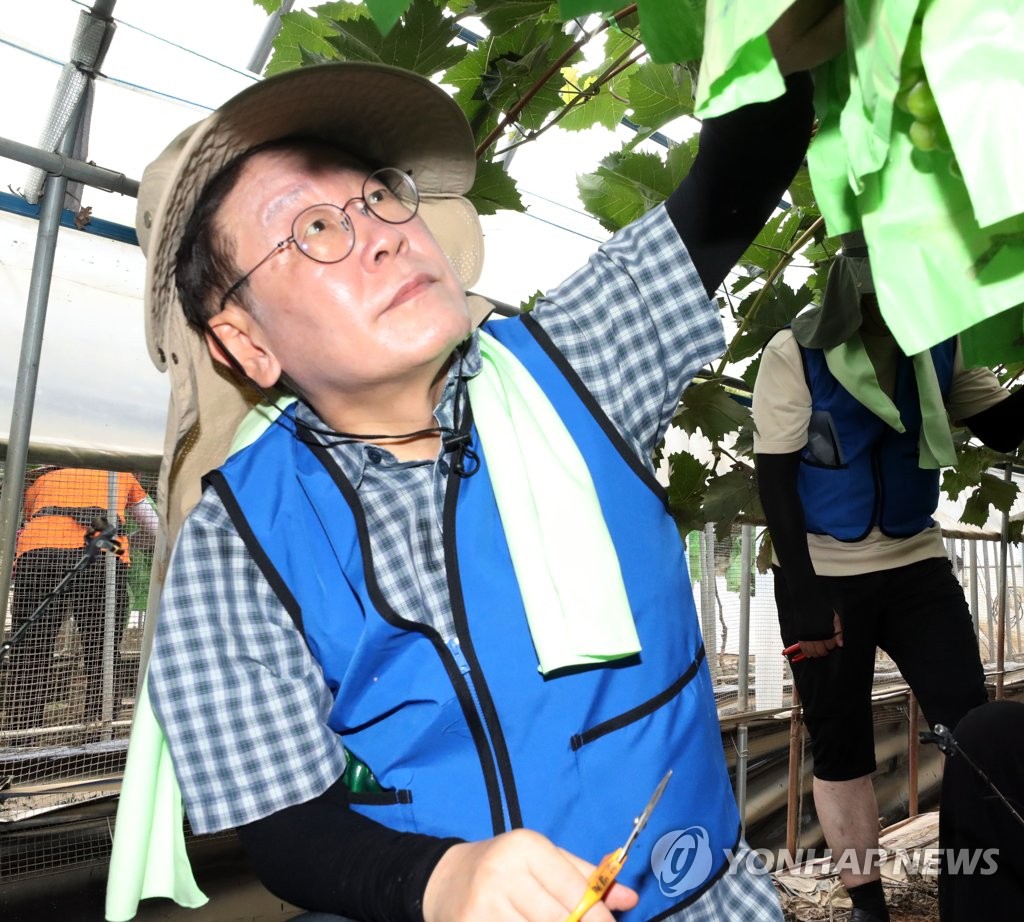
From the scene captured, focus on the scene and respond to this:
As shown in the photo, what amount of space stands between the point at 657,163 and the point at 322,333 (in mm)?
654

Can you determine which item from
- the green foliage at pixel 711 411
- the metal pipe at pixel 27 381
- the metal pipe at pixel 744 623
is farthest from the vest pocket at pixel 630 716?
the metal pipe at pixel 744 623

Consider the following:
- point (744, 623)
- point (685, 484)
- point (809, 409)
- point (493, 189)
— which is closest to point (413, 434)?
point (493, 189)

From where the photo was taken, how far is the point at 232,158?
2.93 ft

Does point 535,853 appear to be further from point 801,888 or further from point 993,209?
point 801,888

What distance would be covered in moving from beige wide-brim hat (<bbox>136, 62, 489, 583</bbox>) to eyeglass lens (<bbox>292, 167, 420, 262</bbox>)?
0.07 m

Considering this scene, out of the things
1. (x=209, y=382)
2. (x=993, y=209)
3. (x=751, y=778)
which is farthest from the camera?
(x=751, y=778)

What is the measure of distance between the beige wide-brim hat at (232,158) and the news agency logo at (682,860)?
0.52 metres

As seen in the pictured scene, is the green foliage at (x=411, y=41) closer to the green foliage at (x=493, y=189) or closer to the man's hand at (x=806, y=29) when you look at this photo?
the green foliage at (x=493, y=189)

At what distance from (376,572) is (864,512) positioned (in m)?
1.22

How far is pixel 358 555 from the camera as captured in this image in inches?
32.2

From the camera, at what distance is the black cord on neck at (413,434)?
847 mm

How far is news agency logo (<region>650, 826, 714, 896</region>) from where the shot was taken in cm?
73

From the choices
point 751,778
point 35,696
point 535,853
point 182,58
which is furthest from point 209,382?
point 751,778

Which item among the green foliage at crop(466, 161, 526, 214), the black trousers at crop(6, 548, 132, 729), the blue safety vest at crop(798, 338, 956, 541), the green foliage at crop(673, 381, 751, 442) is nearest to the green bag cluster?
the green foliage at crop(466, 161, 526, 214)
